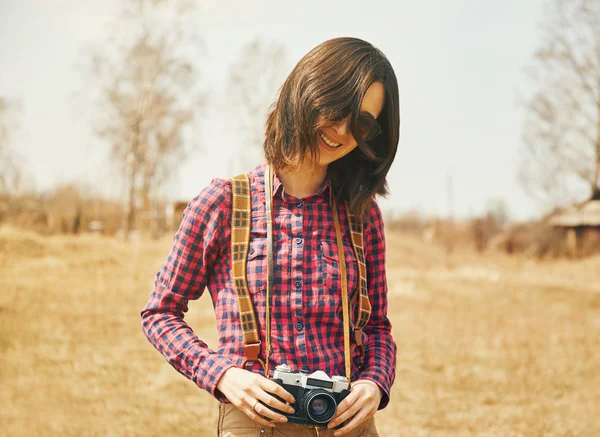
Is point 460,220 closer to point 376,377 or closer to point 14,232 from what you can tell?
point 14,232

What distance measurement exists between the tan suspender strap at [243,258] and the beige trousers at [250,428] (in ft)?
0.41

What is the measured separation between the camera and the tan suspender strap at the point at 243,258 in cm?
149

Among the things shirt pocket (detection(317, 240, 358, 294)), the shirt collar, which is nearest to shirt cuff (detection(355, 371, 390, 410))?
shirt pocket (detection(317, 240, 358, 294))

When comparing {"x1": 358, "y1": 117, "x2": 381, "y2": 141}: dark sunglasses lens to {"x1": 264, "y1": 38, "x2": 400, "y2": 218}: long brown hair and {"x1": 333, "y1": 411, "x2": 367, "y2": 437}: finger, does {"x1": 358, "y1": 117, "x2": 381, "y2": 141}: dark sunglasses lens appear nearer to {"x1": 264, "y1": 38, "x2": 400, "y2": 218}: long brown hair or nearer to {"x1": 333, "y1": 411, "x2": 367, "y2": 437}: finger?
{"x1": 264, "y1": 38, "x2": 400, "y2": 218}: long brown hair

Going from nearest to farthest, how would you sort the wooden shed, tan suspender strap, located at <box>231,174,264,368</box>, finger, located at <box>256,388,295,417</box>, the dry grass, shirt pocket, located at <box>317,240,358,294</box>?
finger, located at <box>256,388,295,417</box>, tan suspender strap, located at <box>231,174,264,368</box>, shirt pocket, located at <box>317,240,358,294</box>, the dry grass, the wooden shed

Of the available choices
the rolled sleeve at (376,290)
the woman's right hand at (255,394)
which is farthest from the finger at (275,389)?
the rolled sleeve at (376,290)

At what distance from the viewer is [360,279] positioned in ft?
5.43

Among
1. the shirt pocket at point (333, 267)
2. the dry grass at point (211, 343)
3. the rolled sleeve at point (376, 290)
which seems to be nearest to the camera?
the shirt pocket at point (333, 267)

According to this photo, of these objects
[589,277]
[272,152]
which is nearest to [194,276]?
[272,152]

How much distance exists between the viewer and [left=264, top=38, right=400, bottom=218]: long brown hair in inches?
60.7

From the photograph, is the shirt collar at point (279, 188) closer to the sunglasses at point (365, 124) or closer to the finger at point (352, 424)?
the sunglasses at point (365, 124)

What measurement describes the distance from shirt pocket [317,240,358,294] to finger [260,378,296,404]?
0.31 m

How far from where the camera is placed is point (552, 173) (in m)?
23.6

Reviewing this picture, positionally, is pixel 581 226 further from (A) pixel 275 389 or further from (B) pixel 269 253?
(A) pixel 275 389
